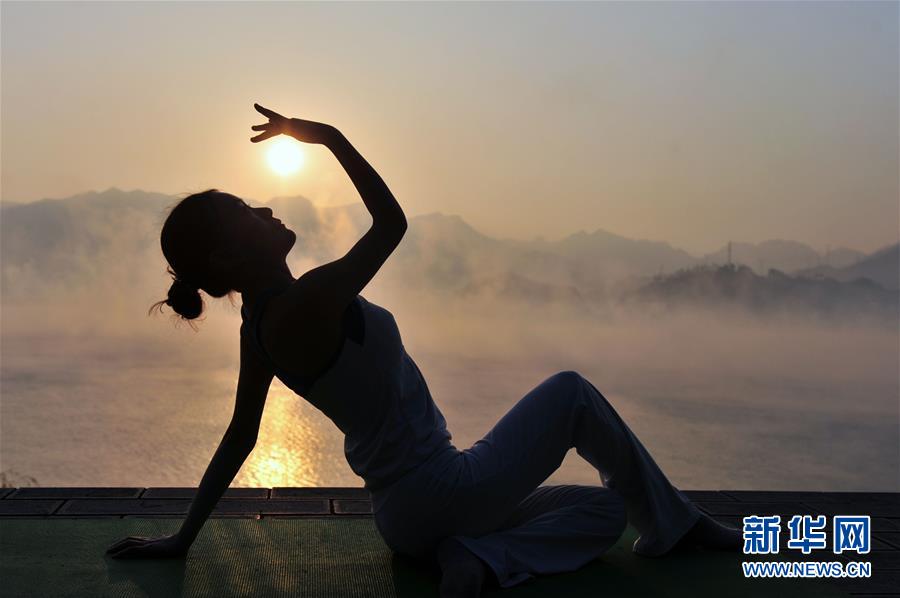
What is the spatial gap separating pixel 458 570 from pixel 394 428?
375 mm

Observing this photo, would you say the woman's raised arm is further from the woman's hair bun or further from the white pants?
the white pants

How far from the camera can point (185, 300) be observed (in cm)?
229

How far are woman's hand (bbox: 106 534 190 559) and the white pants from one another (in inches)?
22.0

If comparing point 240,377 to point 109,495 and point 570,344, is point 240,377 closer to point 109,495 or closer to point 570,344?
point 109,495

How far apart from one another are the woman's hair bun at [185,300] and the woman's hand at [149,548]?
65cm

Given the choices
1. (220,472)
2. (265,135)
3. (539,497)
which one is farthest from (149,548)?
(265,135)

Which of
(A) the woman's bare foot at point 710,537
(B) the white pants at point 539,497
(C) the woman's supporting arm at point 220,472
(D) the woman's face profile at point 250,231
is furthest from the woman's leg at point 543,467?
(D) the woman's face profile at point 250,231

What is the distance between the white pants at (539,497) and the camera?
2338 mm

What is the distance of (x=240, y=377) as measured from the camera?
2.42 meters

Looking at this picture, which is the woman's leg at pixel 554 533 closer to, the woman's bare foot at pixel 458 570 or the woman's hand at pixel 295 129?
the woman's bare foot at pixel 458 570

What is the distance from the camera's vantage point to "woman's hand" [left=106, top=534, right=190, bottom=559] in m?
2.50

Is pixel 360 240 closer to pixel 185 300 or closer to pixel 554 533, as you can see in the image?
pixel 185 300

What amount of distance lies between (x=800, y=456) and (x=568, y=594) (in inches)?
1573

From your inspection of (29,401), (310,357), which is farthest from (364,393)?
(29,401)
